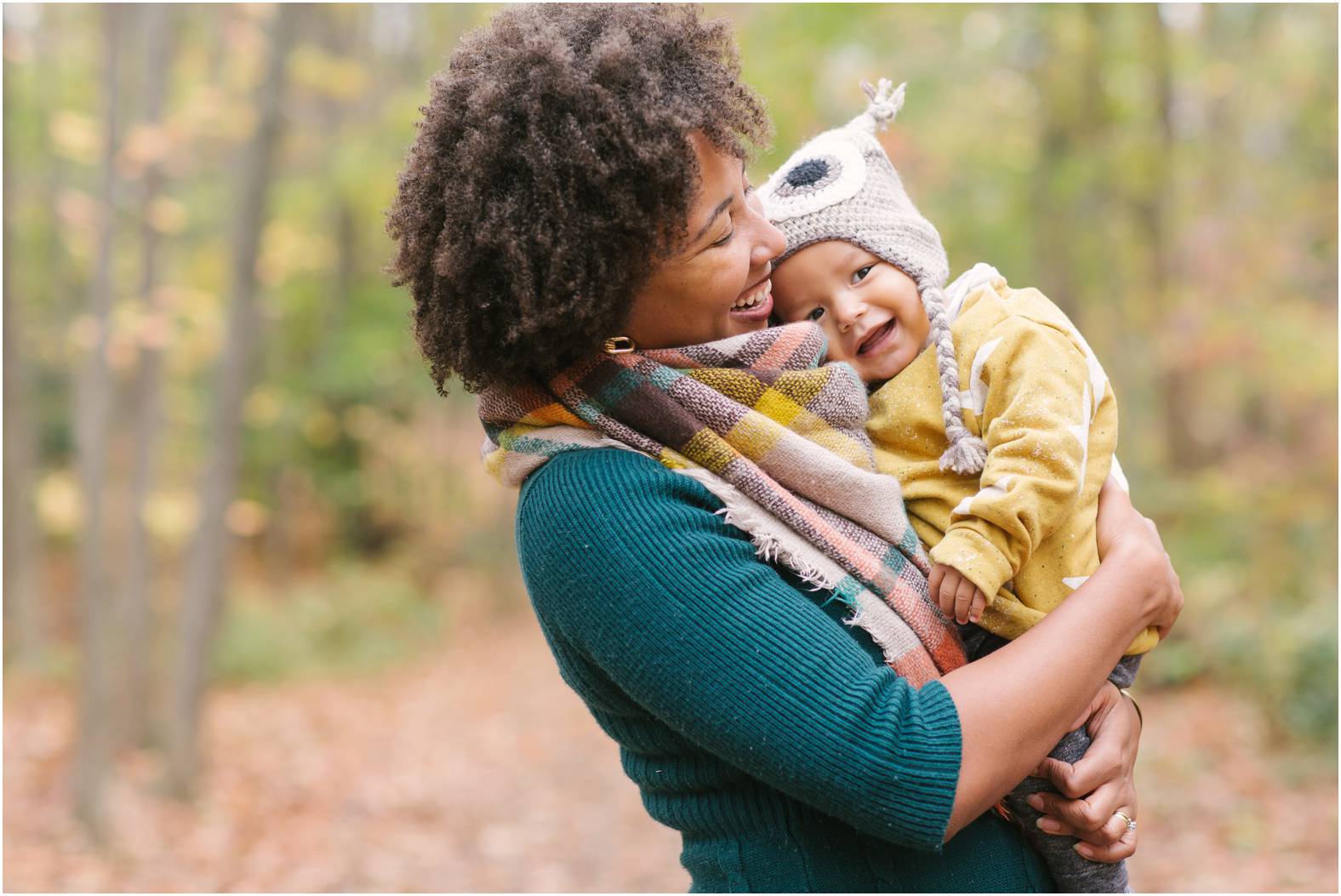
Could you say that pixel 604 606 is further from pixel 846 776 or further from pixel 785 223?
pixel 785 223

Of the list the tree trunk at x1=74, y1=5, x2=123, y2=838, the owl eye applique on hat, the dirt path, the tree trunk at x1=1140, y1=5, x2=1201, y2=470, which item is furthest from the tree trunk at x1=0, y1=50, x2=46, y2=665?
the owl eye applique on hat

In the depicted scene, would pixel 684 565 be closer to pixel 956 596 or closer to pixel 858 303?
pixel 956 596

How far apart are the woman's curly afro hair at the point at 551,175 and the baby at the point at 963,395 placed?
0.34 metres

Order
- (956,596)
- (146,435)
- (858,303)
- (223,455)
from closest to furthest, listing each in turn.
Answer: (956,596), (858,303), (223,455), (146,435)

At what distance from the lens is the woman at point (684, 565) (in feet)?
4.50

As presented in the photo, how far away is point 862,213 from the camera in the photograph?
5.99ft

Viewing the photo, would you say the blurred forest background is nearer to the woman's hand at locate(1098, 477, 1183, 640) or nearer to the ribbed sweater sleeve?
the woman's hand at locate(1098, 477, 1183, 640)

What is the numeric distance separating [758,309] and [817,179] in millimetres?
276

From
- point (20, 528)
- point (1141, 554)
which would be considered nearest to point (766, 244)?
point (1141, 554)

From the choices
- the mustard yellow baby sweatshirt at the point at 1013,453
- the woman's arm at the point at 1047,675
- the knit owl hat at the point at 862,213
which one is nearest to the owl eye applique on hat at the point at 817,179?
the knit owl hat at the point at 862,213

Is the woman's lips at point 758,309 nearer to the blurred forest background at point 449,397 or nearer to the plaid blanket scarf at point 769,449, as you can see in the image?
the plaid blanket scarf at point 769,449

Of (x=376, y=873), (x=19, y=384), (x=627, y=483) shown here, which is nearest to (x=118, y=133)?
(x=376, y=873)

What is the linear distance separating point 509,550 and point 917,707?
46.5 feet

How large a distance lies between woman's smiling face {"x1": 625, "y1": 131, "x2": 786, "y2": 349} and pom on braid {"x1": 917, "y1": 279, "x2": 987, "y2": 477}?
0.91 ft
